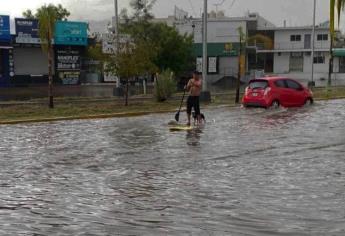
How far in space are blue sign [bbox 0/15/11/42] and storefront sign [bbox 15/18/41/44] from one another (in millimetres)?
1656

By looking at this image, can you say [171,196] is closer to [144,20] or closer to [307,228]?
[307,228]

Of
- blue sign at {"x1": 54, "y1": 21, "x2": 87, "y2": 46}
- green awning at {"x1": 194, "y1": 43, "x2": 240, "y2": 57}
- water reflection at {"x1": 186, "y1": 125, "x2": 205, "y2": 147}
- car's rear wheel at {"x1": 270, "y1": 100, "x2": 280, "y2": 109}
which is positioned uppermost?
blue sign at {"x1": 54, "y1": 21, "x2": 87, "y2": 46}

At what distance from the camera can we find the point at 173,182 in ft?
30.8

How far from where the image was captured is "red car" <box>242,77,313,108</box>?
83.7 ft

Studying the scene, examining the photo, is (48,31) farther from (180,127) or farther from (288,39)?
(288,39)

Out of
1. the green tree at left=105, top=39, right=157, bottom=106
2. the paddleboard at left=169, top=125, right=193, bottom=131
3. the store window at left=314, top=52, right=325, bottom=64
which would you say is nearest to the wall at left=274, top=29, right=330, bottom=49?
the store window at left=314, top=52, right=325, bottom=64

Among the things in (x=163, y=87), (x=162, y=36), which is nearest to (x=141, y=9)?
(x=162, y=36)

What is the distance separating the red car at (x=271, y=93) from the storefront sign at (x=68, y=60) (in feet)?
116

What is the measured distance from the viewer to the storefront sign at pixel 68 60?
58281 millimetres

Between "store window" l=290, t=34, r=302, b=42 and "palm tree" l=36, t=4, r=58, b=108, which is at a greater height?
"store window" l=290, t=34, r=302, b=42

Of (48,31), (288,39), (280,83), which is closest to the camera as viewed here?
(48,31)

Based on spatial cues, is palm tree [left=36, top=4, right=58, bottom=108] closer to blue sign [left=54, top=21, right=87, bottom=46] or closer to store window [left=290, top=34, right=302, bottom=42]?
blue sign [left=54, top=21, right=87, bottom=46]

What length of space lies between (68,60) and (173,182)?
5097 cm

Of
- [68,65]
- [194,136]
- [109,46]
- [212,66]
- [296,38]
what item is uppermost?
[296,38]
